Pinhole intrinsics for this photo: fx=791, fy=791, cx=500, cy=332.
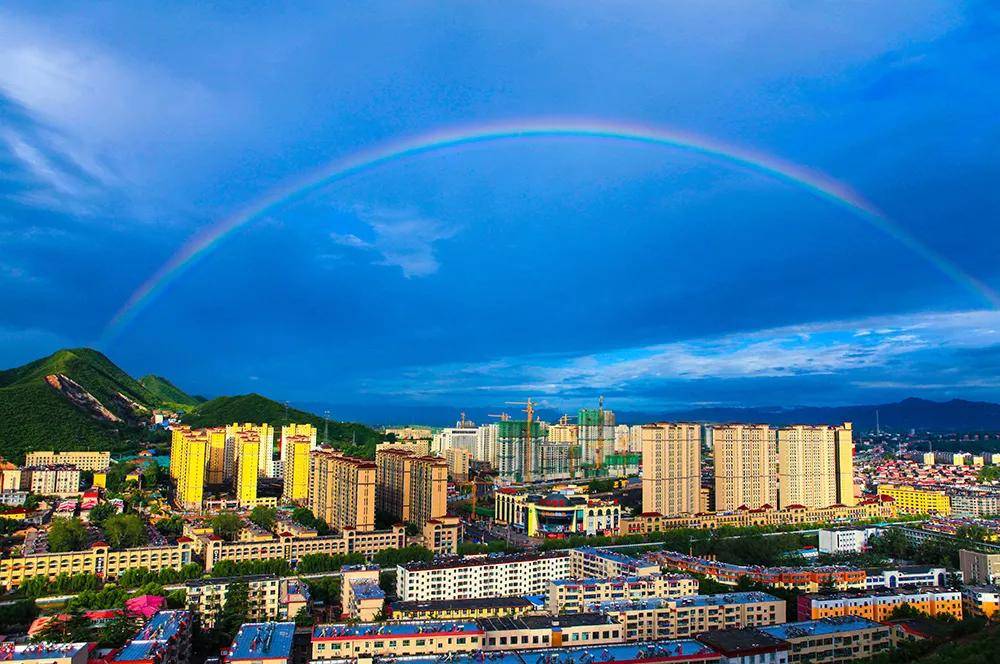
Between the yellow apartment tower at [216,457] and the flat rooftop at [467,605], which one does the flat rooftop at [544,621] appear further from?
the yellow apartment tower at [216,457]

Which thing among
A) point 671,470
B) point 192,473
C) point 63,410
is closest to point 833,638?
point 671,470

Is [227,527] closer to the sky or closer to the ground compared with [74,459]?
closer to the ground

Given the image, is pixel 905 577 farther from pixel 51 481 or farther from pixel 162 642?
pixel 51 481

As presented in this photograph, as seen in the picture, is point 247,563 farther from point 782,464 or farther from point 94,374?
point 94,374

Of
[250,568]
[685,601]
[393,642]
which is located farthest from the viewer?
[250,568]

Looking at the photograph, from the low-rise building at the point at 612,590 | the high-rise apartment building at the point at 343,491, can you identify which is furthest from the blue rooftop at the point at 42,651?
the high-rise apartment building at the point at 343,491

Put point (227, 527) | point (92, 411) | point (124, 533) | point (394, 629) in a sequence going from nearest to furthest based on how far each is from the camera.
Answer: point (394, 629)
point (124, 533)
point (227, 527)
point (92, 411)

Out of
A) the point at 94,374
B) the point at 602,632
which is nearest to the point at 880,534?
the point at 602,632
